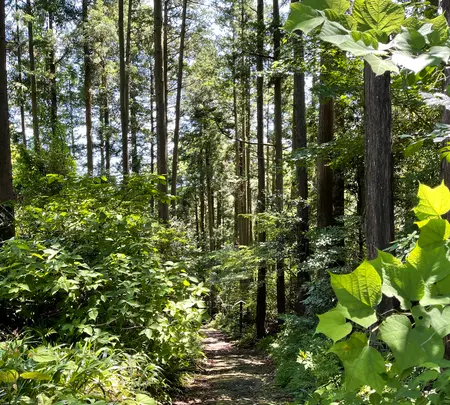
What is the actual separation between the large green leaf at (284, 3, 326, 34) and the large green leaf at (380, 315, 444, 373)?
414mm

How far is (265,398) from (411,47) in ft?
20.2

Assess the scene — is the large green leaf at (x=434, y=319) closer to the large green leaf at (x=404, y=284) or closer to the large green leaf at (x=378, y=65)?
the large green leaf at (x=404, y=284)

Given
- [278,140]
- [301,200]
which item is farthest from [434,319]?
[278,140]

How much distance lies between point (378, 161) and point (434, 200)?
4.77m

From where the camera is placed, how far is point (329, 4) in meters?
0.56

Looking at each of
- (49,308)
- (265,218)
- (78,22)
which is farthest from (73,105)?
(49,308)

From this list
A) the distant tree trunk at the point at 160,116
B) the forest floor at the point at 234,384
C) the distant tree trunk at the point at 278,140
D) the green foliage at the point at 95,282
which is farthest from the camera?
the distant tree trunk at the point at 278,140

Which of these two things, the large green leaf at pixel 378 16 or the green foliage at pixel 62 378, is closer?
the large green leaf at pixel 378 16

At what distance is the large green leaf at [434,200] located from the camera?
67 centimetres

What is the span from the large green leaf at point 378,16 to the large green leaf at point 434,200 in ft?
0.90

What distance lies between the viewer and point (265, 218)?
1059 cm

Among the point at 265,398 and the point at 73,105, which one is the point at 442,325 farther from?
the point at 73,105

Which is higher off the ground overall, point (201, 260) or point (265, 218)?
point (265, 218)

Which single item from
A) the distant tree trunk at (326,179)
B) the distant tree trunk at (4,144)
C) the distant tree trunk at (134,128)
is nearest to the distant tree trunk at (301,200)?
the distant tree trunk at (326,179)
